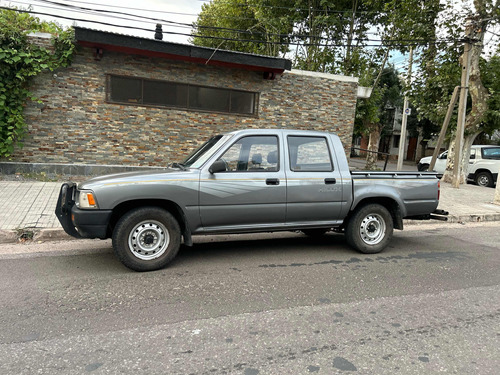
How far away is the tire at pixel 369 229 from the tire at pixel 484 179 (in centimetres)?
1333

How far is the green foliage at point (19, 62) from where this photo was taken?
9.57 m

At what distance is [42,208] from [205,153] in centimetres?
420

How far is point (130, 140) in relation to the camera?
1131 centimetres

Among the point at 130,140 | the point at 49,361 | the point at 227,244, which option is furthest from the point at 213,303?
the point at 130,140

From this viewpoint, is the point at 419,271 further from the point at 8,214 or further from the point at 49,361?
the point at 8,214

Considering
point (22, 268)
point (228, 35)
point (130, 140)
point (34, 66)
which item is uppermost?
point (228, 35)

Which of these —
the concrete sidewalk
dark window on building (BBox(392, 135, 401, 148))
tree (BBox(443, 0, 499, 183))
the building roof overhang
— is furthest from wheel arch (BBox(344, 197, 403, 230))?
dark window on building (BBox(392, 135, 401, 148))

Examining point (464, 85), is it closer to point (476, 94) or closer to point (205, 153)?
Answer: point (476, 94)

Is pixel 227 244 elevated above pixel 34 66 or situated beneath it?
situated beneath

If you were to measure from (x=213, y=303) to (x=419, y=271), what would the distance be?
2.87 meters

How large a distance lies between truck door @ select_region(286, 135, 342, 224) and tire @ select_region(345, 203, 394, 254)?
12.2 inches

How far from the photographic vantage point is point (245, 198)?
496 cm

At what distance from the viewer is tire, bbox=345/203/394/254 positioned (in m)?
Answer: 5.66

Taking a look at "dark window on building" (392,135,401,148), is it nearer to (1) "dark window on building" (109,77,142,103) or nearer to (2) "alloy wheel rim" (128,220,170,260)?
(1) "dark window on building" (109,77,142,103)
